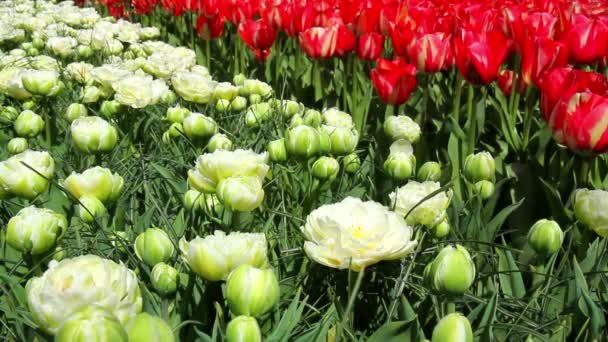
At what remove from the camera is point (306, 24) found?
2631 mm

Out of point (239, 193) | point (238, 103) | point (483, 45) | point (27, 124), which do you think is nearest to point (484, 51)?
point (483, 45)

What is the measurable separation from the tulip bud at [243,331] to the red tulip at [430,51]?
1427 mm

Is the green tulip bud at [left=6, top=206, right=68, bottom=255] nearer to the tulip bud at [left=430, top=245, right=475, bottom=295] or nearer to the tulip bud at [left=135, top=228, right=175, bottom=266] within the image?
the tulip bud at [left=135, top=228, right=175, bottom=266]

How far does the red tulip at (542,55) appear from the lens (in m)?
1.72

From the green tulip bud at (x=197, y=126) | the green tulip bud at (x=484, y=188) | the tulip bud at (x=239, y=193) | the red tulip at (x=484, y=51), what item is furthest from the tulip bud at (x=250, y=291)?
the red tulip at (x=484, y=51)

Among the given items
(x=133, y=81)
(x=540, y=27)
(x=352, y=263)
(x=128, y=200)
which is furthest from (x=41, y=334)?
(x=540, y=27)

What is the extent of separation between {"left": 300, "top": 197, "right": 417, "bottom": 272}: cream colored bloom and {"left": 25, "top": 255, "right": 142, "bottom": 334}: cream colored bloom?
0.92 feet

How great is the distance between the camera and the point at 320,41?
2.38 m

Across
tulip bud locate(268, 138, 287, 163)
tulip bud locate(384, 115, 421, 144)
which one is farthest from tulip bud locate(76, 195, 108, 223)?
tulip bud locate(384, 115, 421, 144)

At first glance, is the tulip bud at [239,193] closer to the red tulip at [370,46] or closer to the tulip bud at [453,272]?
the tulip bud at [453,272]

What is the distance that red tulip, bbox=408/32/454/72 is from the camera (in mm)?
1955

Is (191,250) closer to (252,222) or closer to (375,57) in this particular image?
(252,222)

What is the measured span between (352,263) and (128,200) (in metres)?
0.89

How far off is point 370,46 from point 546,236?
4.63 ft
